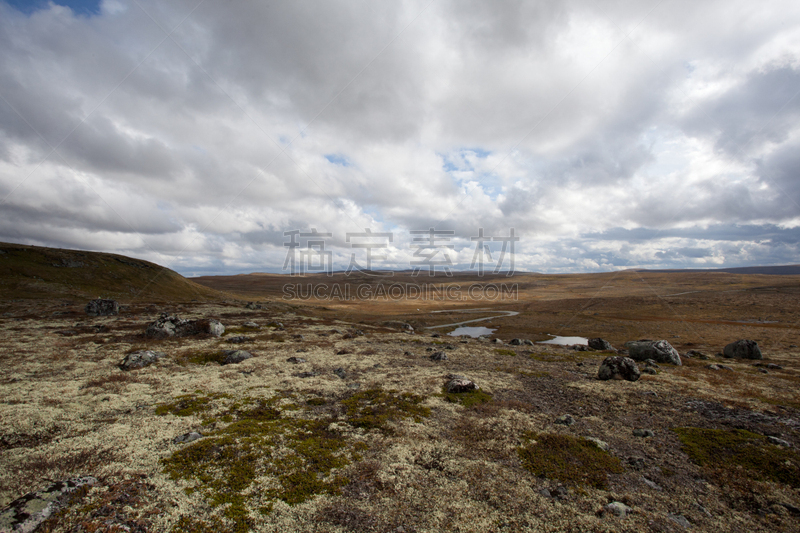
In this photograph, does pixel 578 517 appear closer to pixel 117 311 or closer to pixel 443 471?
pixel 443 471

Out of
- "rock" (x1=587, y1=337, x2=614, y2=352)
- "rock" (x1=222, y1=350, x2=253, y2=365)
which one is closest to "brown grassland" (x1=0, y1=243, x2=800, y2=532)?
"rock" (x1=222, y1=350, x2=253, y2=365)

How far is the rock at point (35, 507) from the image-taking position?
22.2 feet

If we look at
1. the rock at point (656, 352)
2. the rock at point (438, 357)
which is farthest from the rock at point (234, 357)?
the rock at point (656, 352)

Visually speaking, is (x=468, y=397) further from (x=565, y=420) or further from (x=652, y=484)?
(x=652, y=484)

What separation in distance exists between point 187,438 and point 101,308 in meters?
52.2

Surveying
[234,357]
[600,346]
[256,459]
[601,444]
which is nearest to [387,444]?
[256,459]

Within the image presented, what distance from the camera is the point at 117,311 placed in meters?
48.9

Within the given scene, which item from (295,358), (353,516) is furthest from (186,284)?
(353,516)

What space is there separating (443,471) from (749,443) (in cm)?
1298

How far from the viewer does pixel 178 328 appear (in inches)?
1340

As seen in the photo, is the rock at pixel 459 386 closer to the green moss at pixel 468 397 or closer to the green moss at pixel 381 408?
the green moss at pixel 468 397

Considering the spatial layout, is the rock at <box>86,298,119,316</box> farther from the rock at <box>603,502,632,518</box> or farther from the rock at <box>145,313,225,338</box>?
the rock at <box>603,502,632,518</box>

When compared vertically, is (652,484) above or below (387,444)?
above

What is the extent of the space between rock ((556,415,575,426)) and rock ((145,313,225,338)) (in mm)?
35578
